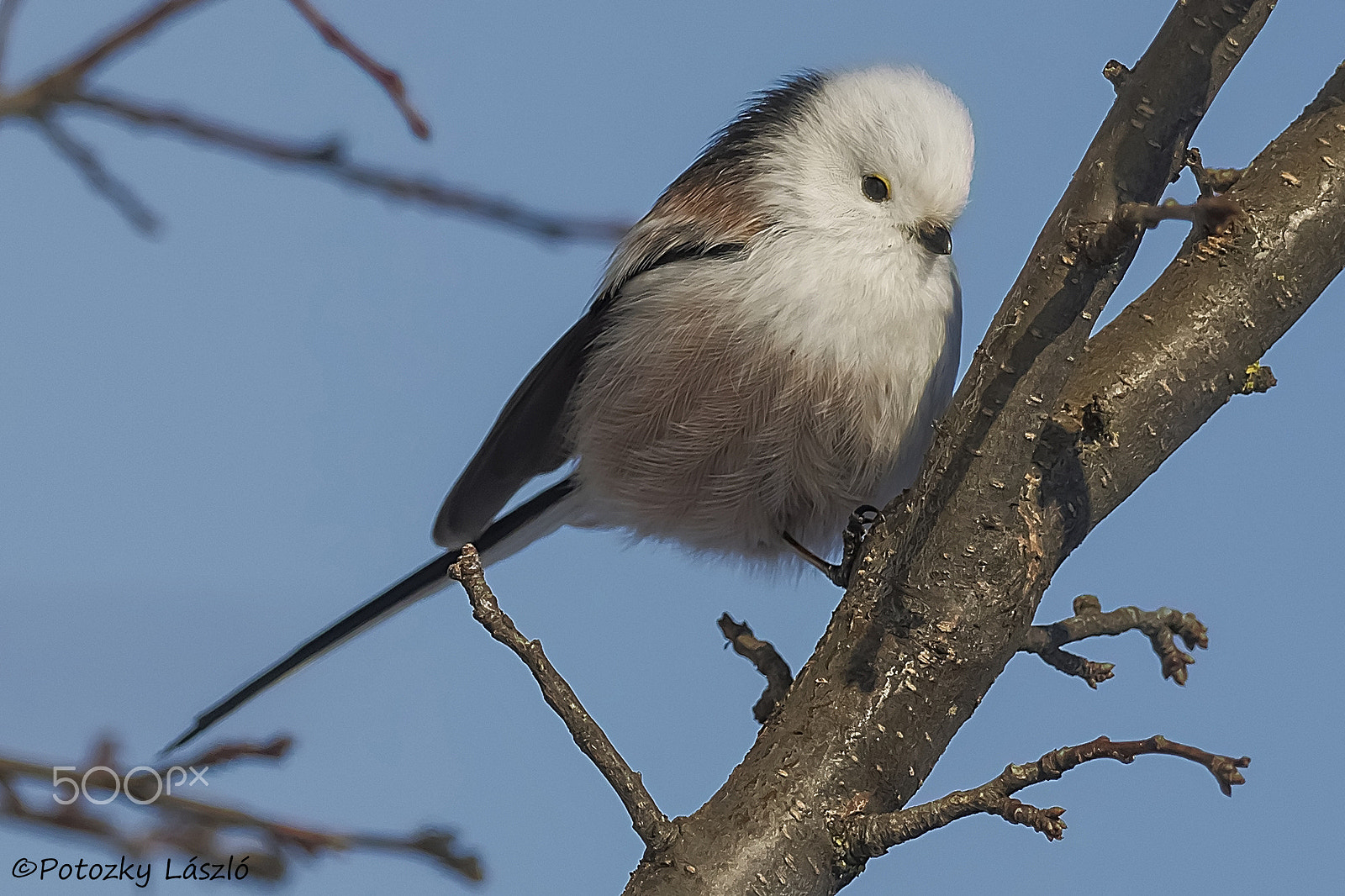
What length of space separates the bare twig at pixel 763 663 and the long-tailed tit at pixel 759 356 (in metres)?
0.34

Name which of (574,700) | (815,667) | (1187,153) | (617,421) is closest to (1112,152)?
(1187,153)

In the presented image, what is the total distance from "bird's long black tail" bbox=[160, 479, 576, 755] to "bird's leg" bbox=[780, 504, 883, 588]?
2.02 feet

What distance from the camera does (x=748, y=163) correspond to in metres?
2.95

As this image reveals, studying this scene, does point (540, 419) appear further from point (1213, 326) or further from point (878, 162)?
point (1213, 326)

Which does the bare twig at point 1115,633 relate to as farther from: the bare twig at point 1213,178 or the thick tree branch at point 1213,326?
the bare twig at point 1213,178

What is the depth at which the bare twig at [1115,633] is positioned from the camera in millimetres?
2379

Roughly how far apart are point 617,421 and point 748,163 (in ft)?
2.19

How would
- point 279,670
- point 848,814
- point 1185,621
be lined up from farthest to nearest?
point 279,670 < point 1185,621 < point 848,814

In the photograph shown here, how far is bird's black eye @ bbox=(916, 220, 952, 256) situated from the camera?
105 inches

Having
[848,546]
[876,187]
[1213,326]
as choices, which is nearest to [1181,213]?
[1213,326]

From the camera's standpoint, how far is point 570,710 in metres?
1.80

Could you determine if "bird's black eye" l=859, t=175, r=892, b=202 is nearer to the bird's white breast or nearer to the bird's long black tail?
the bird's white breast

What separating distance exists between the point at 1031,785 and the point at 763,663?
895mm

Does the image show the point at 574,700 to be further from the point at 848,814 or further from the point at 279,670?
the point at 279,670
